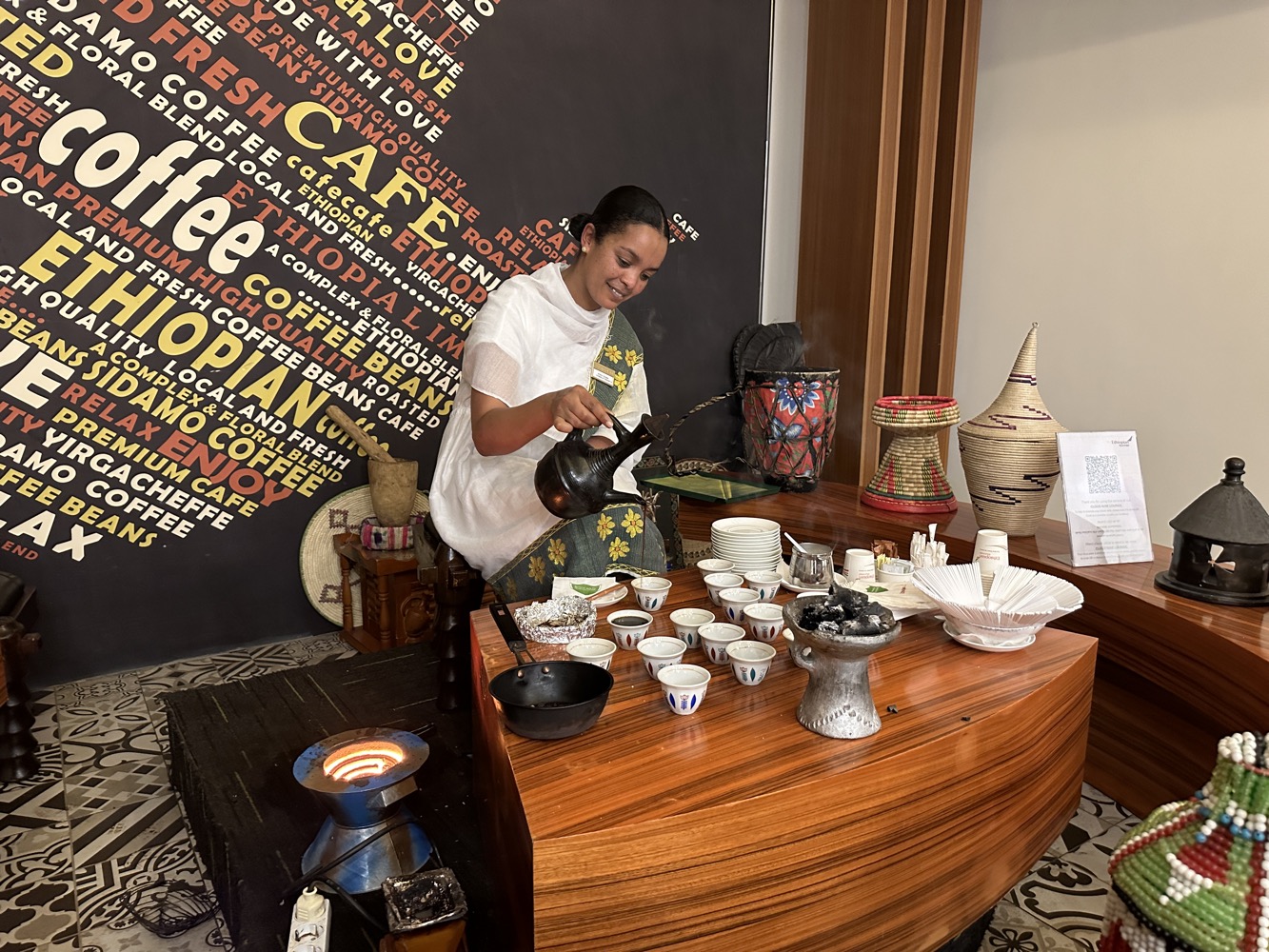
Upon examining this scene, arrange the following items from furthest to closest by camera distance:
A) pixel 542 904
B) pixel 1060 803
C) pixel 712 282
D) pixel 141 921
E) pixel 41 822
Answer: pixel 712 282
pixel 41 822
pixel 141 921
pixel 1060 803
pixel 542 904

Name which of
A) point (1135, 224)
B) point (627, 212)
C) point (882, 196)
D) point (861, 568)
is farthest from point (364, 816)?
→ point (1135, 224)

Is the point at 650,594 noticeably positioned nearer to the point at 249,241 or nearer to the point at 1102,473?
the point at 1102,473

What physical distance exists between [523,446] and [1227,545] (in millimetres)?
1781

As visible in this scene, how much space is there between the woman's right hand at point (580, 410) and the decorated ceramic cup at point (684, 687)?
25.3 inches

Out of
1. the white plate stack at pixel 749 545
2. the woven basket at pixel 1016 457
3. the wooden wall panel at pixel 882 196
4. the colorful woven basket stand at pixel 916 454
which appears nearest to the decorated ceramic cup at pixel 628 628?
the white plate stack at pixel 749 545

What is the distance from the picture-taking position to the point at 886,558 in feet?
6.86

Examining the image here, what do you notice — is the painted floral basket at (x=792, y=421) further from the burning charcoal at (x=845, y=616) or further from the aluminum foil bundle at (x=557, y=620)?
the burning charcoal at (x=845, y=616)

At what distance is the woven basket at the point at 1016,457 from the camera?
251 centimetres

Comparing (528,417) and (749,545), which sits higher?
(528,417)

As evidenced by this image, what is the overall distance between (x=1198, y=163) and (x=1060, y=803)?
8.55 ft

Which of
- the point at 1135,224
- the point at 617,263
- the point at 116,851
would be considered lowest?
the point at 116,851

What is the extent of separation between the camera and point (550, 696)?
1.43 metres

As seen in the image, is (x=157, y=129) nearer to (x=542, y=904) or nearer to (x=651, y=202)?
(x=651, y=202)

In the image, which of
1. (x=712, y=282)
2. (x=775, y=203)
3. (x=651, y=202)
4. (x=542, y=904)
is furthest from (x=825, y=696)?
(x=775, y=203)
